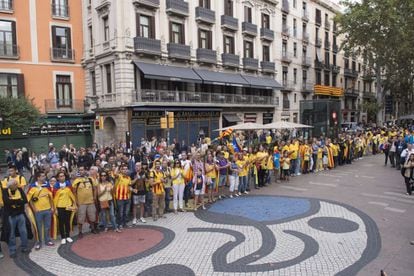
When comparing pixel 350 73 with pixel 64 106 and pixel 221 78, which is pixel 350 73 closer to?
pixel 221 78

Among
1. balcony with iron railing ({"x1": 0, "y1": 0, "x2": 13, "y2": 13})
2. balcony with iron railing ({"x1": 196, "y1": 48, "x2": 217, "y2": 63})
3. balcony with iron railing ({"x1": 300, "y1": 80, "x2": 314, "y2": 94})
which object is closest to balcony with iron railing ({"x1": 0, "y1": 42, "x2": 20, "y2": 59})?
balcony with iron railing ({"x1": 0, "y1": 0, "x2": 13, "y2": 13})

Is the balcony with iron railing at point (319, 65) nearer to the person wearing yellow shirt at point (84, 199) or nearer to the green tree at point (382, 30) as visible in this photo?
the green tree at point (382, 30)

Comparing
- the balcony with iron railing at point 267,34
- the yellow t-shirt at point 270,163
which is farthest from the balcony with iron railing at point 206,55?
the yellow t-shirt at point 270,163

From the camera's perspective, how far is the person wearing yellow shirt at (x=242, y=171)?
12844 mm

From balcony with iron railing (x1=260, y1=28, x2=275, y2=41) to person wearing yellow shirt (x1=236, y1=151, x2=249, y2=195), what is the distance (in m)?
26.3

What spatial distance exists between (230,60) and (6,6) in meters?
18.3

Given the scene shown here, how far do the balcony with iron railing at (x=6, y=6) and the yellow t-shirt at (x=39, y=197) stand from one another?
21.6m

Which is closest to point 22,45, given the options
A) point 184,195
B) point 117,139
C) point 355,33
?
point 117,139

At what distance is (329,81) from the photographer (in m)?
50.3

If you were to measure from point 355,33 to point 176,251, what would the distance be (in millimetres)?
38152

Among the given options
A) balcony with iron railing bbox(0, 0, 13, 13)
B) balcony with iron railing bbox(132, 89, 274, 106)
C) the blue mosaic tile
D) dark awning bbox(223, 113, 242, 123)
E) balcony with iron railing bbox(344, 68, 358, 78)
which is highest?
balcony with iron railing bbox(0, 0, 13, 13)

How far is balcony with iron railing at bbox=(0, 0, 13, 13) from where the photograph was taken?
2446 centimetres

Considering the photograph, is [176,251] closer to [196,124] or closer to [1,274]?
[1,274]

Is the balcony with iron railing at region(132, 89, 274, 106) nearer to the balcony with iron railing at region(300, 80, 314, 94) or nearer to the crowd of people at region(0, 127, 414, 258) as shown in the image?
the balcony with iron railing at region(300, 80, 314, 94)
